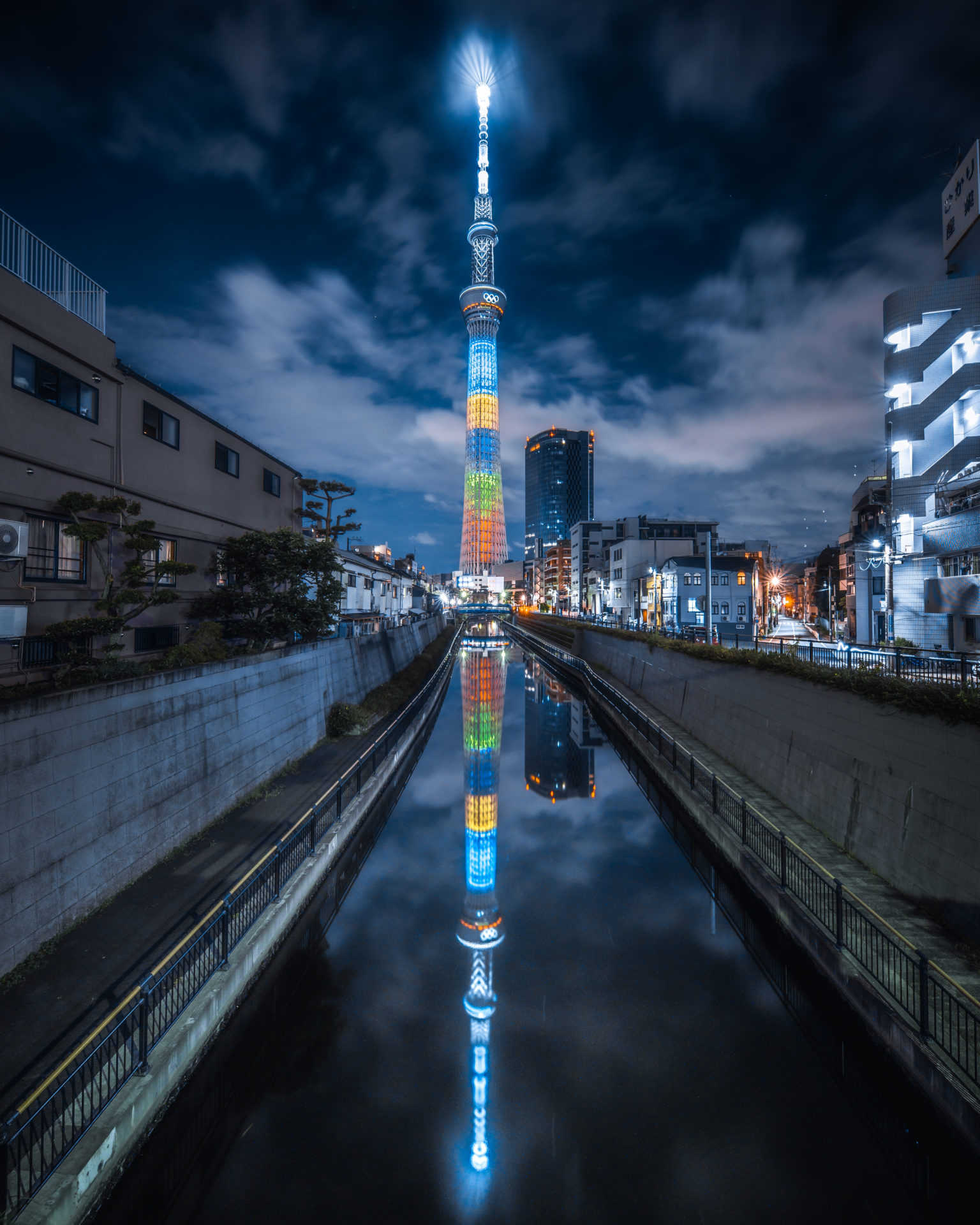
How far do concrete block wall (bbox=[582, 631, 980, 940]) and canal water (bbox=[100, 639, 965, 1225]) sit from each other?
7.82 feet

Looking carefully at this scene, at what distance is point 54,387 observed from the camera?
1281 cm

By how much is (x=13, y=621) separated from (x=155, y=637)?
515 cm

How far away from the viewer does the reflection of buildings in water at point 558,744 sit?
21.4 metres

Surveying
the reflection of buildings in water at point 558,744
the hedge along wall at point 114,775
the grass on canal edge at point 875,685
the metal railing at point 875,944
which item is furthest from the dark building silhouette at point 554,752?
the hedge along wall at point 114,775

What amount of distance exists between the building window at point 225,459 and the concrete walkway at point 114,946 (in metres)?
13.0

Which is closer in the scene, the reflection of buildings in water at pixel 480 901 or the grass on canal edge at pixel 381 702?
the reflection of buildings in water at pixel 480 901

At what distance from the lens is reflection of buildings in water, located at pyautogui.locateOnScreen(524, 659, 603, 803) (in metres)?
21.4

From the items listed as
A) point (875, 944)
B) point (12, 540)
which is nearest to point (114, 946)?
point (12, 540)

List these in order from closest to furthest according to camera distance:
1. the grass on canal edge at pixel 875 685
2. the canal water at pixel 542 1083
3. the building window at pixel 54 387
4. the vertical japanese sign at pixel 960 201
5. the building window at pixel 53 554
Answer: the canal water at pixel 542 1083 → the grass on canal edge at pixel 875 685 → the building window at pixel 54 387 → the building window at pixel 53 554 → the vertical japanese sign at pixel 960 201

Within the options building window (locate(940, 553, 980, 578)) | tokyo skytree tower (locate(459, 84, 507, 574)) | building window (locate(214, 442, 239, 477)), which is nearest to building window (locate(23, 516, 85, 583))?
building window (locate(214, 442, 239, 477))

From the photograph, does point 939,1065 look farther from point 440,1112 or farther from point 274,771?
point 274,771

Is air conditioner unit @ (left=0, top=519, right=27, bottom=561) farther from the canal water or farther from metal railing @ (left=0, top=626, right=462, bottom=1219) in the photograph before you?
the canal water

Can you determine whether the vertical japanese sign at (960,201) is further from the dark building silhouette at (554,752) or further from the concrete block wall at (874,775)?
the dark building silhouette at (554,752)

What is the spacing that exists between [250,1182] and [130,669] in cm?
829
